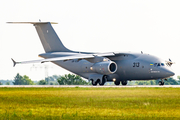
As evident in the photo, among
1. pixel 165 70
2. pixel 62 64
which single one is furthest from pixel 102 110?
pixel 62 64

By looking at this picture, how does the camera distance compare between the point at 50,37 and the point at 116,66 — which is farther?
the point at 50,37

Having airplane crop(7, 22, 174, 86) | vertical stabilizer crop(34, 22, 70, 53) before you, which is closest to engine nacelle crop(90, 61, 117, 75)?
airplane crop(7, 22, 174, 86)

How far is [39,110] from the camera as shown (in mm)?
15648

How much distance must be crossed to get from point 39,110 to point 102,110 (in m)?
2.64


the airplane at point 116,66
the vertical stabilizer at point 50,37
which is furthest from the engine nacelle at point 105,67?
the vertical stabilizer at point 50,37

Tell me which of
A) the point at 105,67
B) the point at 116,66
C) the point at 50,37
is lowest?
the point at 105,67

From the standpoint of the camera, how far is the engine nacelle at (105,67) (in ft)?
129

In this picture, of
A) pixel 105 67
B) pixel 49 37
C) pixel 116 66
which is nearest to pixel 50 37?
pixel 49 37

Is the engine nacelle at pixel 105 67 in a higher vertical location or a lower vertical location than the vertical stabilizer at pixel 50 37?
lower

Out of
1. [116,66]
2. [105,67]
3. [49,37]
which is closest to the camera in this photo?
[105,67]

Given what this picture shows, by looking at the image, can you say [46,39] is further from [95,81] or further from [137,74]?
[137,74]

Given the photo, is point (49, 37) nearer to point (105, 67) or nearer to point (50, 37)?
point (50, 37)

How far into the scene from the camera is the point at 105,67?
3947 cm

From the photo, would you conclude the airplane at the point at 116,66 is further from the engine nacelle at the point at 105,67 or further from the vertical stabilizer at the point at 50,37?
the vertical stabilizer at the point at 50,37
